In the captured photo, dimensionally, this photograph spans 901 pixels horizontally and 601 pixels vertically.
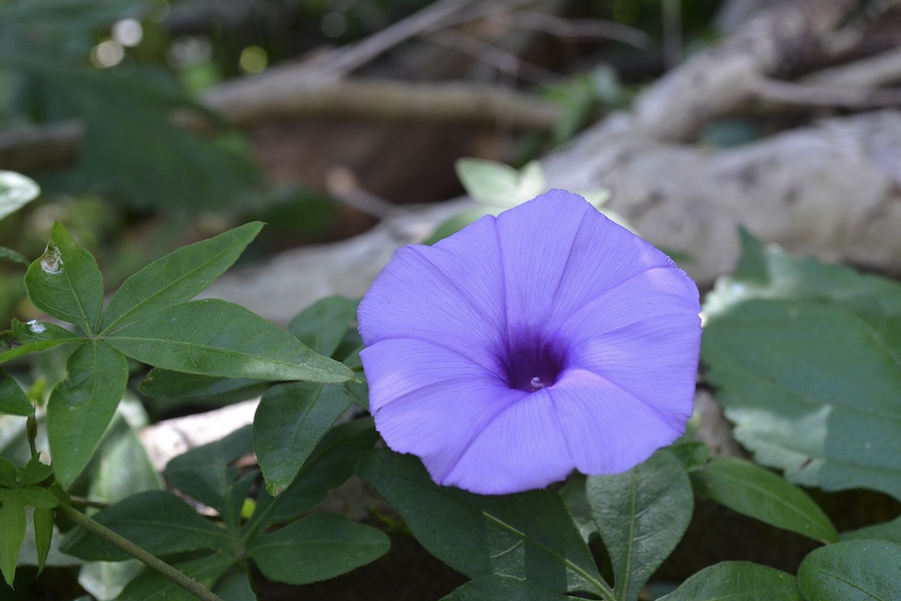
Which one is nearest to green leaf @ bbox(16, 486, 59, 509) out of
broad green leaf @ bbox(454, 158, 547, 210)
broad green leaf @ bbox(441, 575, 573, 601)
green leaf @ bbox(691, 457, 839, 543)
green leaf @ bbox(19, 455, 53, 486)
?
green leaf @ bbox(19, 455, 53, 486)

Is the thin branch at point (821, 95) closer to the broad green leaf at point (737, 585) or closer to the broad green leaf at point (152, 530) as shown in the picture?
the broad green leaf at point (737, 585)

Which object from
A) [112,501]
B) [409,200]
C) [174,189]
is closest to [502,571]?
[112,501]

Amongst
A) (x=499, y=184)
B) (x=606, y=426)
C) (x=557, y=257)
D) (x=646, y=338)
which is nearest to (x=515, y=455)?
(x=606, y=426)

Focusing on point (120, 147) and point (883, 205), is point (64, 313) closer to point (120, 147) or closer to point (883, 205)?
point (883, 205)

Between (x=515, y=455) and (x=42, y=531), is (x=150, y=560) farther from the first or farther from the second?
(x=515, y=455)

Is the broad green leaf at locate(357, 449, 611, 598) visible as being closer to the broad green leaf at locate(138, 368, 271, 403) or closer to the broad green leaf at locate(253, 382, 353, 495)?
the broad green leaf at locate(253, 382, 353, 495)

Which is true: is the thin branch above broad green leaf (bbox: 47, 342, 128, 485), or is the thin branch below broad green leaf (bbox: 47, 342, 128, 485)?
below
